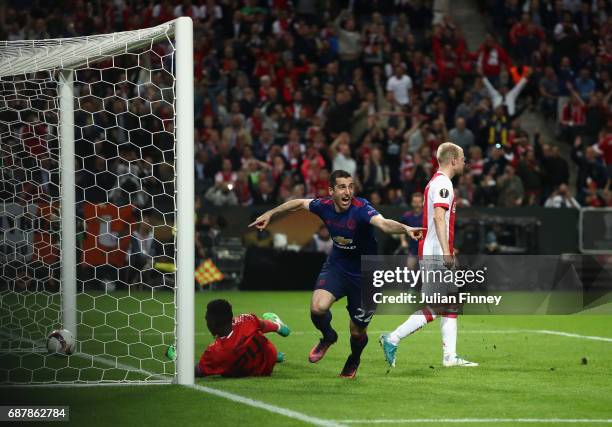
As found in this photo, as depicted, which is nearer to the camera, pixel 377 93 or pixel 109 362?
pixel 109 362

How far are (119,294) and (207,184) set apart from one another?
11.9 ft

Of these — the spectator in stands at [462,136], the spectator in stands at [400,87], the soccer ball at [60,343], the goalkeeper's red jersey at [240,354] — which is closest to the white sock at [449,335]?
the goalkeeper's red jersey at [240,354]

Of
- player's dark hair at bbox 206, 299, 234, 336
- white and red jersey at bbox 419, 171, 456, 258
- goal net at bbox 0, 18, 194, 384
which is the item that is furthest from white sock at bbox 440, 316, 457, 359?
goal net at bbox 0, 18, 194, 384

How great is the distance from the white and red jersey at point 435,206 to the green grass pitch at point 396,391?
3.58 ft

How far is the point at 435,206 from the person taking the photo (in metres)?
10.1

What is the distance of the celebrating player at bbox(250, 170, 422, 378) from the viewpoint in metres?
9.48

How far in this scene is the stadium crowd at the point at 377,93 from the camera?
2256 centimetres

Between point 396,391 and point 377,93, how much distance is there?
676 inches

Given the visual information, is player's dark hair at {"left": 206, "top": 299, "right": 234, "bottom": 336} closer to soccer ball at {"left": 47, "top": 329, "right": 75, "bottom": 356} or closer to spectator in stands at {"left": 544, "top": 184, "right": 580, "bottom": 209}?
soccer ball at {"left": 47, "top": 329, "right": 75, "bottom": 356}

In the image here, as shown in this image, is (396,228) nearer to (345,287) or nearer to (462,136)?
(345,287)

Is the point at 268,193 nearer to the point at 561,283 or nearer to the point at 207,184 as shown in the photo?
the point at 207,184

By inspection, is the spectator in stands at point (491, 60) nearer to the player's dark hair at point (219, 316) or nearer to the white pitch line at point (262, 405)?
the white pitch line at point (262, 405)

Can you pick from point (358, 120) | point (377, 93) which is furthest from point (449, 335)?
point (377, 93)

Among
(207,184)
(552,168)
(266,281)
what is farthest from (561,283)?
(207,184)
